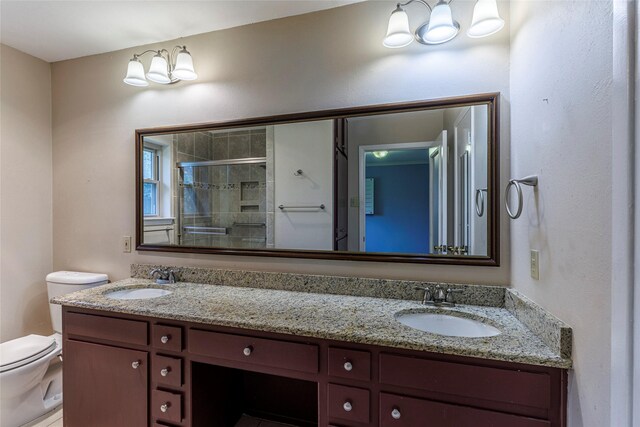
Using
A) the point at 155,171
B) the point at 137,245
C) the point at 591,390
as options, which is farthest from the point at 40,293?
the point at 591,390

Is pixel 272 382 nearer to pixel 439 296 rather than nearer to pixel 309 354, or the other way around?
pixel 309 354

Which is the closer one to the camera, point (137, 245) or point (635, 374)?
point (635, 374)

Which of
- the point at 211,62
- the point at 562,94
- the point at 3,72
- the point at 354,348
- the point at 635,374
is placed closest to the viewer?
the point at 635,374

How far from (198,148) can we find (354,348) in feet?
5.12

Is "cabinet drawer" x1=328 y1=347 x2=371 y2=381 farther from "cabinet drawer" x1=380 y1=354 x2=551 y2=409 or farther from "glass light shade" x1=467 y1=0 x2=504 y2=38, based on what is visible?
"glass light shade" x1=467 y1=0 x2=504 y2=38

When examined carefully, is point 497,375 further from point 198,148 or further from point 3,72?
point 3,72

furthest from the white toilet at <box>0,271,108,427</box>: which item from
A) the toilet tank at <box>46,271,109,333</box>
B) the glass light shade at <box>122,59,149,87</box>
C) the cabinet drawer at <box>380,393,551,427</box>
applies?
the cabinet drawer at <box>380,393,551,427</box>

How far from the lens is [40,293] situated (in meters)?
2.23

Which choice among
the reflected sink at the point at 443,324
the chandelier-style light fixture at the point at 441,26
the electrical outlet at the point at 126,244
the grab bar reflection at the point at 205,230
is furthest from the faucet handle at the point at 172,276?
the chandelier-style light fixture at the point at 441,26

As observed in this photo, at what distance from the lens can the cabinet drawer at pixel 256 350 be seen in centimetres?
118

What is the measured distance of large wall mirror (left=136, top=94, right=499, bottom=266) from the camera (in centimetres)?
149

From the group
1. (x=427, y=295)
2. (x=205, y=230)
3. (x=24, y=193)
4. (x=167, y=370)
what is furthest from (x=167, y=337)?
(x=24, y=193)

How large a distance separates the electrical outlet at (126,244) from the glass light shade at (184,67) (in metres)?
1.15

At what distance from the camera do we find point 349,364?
3.67 ft
